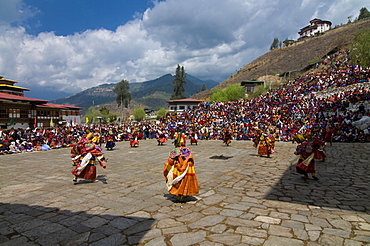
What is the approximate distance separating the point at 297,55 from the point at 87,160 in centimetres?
7344

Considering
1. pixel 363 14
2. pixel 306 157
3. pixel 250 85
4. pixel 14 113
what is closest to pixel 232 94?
pixel 250 85

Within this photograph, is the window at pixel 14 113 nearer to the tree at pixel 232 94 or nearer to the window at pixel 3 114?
the window at pixel 3 114

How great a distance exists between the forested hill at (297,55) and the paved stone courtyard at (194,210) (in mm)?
54474

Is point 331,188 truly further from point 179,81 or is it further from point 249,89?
point 179,81

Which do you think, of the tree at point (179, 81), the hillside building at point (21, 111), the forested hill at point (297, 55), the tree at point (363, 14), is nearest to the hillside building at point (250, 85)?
the forested hill at point (297, 55)

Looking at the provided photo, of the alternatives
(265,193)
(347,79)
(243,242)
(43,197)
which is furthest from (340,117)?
(43,197)

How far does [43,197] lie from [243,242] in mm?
4993

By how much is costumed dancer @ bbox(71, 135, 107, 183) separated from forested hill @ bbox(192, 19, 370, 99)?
184ft

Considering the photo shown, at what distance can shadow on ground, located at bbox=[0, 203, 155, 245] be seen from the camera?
139 inches

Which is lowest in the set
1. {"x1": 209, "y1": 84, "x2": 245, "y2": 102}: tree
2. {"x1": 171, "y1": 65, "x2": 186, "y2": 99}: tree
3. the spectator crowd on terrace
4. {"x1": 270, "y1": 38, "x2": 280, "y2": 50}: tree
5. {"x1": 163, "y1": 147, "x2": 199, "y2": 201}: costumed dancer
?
{"x1": 163, "y1": 147, "x2": 199, "y2": 201}: costumed dancer

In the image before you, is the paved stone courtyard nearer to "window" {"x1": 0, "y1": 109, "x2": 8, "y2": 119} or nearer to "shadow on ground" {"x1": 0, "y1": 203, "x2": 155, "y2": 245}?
"shadow on ground" {"x1": 0, "y1": 203, "x2": 155, "y2": 245}

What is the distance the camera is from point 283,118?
845 inches

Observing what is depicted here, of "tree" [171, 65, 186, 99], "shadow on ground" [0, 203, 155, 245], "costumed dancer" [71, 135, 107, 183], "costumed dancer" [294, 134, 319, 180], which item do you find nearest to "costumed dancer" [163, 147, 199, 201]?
"shadow on ground" [0, 203, 155, 245]

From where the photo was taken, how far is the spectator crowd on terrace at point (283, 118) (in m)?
16.6
